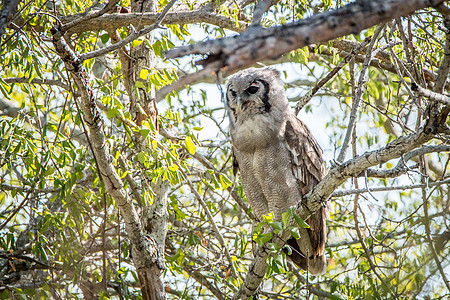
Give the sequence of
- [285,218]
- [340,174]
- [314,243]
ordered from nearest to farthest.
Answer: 1. [340,174]
2. [285,218]
3. [314,243]

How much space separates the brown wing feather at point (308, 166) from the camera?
12.8ft

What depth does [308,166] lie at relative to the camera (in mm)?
3984

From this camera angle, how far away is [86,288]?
3713 millimetres

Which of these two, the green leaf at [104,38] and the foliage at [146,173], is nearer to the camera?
the foliage at [146,173]

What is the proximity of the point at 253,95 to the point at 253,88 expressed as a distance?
6 centimetres

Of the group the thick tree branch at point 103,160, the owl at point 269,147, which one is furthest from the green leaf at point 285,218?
the owl at point 269,147

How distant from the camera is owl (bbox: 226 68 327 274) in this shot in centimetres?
383

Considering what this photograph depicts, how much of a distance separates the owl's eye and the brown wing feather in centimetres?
41

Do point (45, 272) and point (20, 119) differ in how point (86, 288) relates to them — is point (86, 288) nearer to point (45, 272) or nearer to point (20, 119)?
point (45, 272)

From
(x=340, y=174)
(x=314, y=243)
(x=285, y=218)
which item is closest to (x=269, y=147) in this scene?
(x=314, y=243)

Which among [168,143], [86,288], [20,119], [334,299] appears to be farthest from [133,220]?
[334,299]

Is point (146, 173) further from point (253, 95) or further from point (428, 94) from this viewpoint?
point (428, 94)

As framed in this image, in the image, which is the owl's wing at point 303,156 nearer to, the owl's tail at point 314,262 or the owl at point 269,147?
the owl at point 269,147

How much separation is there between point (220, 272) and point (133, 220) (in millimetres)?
1323
